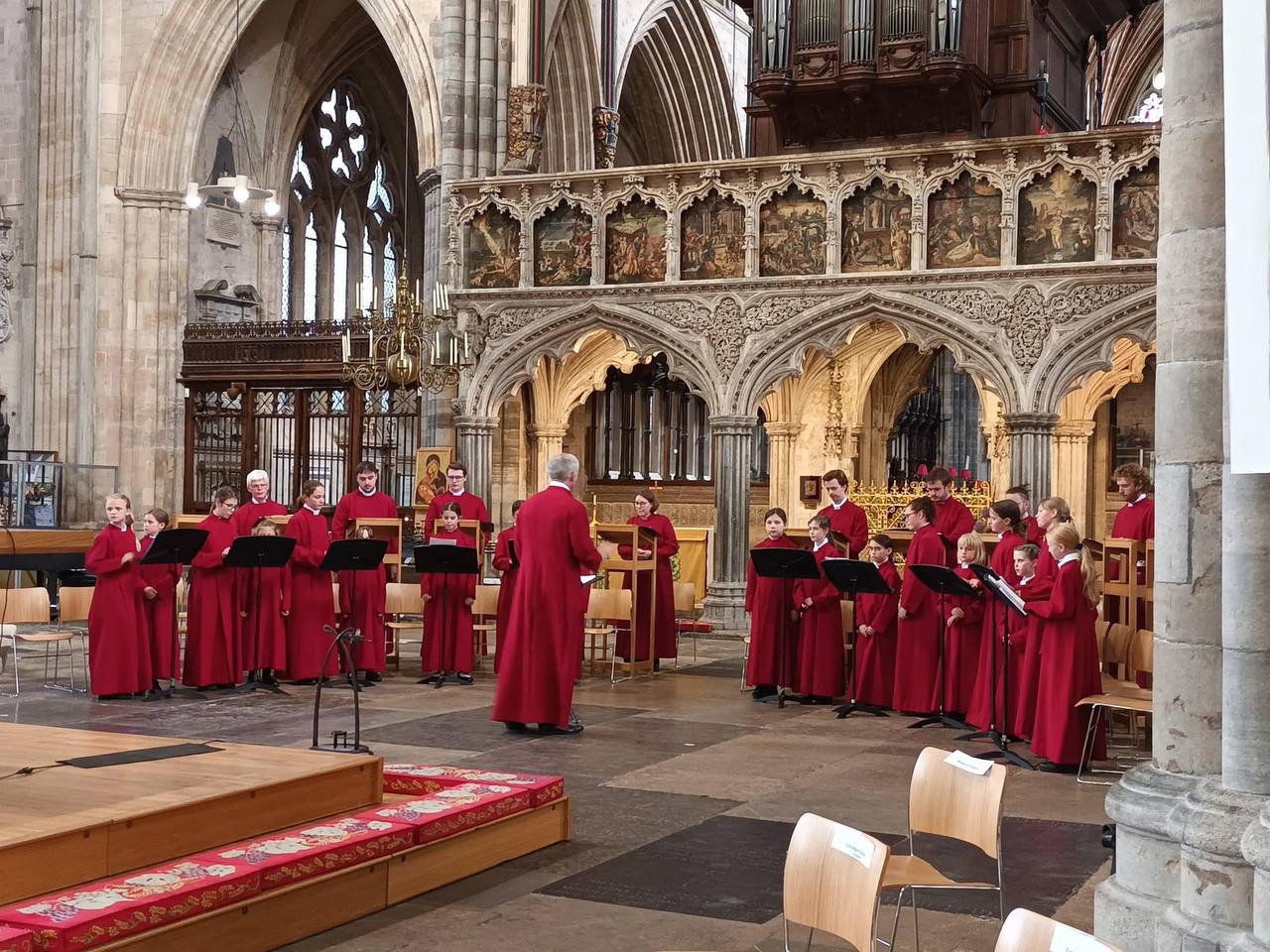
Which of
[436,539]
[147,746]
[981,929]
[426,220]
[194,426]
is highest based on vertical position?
[426,220]

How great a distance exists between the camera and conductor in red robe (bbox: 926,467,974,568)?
37.9ft

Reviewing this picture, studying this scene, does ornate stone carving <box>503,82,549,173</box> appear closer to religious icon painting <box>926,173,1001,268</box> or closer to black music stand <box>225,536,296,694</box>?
religious icon painting <box>926,173,1001,268</box>

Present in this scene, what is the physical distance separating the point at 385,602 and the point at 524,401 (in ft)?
32.5

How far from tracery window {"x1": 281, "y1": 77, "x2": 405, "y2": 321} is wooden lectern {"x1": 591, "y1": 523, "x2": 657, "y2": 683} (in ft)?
50.8

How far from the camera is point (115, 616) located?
432 inches

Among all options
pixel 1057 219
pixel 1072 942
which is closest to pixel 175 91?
pixel 1057 219

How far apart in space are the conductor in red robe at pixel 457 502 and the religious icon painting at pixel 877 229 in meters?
5.18

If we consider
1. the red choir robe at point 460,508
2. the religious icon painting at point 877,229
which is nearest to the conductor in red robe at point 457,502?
the red choir robe at point 460,508

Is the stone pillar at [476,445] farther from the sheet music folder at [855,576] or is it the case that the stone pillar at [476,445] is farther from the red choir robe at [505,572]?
the sheet music folder at [855,576]

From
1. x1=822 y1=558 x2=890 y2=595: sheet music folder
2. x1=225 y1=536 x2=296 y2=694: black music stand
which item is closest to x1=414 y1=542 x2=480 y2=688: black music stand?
x1=225 y1=536 x2=296 y2=694: black music stand

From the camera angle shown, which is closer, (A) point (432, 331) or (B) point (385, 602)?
(B) point (385, 602)

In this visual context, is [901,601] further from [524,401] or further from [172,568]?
[524,401]

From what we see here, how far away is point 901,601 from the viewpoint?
1059cm

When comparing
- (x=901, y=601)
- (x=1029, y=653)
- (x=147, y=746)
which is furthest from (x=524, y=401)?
(x=147, y=746)
